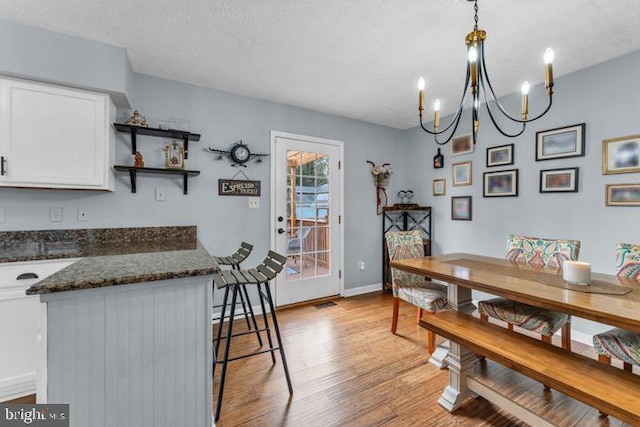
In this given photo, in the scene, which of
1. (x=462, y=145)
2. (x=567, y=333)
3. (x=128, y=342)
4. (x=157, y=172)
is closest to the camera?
(x=128, y=342)

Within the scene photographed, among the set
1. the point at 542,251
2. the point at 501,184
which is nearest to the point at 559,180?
the point at 501,184

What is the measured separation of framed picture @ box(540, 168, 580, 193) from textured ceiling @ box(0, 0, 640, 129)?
0.73m

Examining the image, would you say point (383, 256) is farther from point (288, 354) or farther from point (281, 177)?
point (288, 354)

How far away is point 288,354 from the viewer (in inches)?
88.4

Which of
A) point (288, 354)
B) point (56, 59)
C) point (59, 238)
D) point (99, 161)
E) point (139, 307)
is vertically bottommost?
point (288, 354)

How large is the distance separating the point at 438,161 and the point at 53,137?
3.86m

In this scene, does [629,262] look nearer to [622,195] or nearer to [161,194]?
[622,195]

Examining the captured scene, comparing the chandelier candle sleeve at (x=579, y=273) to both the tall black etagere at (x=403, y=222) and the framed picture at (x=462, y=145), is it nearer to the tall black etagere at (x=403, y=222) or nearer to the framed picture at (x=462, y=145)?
the framed picture at (x=462, y=145)

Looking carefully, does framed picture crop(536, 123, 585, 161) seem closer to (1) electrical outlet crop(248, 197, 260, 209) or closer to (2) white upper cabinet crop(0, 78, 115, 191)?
(1) electrical outlet crop(248, 197, 260, 209)

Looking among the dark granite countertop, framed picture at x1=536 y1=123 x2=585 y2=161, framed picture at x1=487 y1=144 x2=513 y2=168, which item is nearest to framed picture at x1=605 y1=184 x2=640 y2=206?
framed picture at x1=536 y1=123 x2=585 y2=161

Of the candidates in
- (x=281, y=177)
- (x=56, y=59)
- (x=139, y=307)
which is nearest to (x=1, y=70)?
(x=56, y=59)

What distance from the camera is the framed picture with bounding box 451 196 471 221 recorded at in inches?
131

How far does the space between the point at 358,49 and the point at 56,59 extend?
2.15 meters

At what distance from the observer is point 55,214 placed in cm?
218
